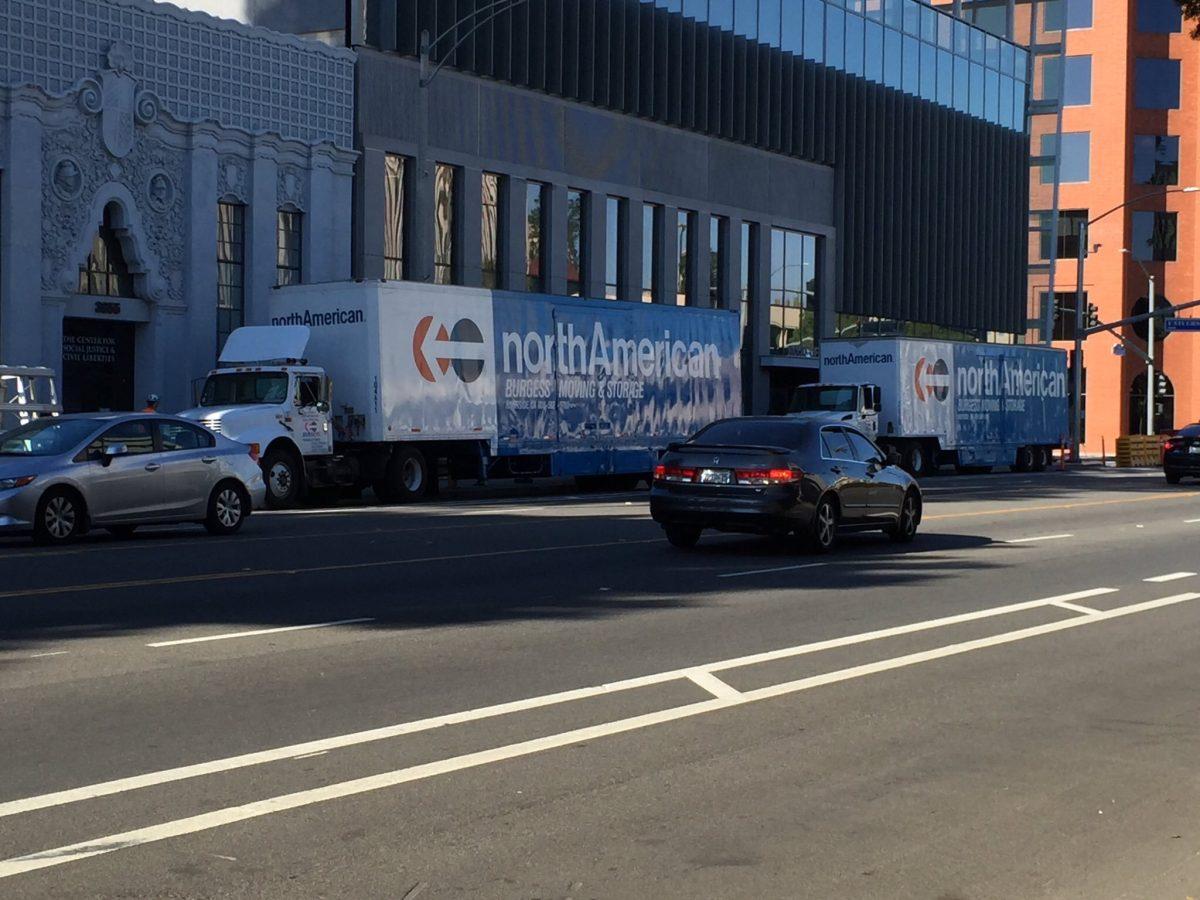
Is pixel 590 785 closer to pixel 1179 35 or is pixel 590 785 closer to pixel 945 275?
pixel 945 275

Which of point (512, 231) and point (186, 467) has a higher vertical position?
point (512, 231)

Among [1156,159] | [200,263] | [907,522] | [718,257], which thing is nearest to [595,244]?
[718,257]

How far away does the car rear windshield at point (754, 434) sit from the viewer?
63.3 ft

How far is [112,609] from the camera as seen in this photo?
13.2 metres

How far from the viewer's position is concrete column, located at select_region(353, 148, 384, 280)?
41250 mm

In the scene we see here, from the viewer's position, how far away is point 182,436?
20672mm

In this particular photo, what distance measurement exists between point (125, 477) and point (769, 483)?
7229 mm

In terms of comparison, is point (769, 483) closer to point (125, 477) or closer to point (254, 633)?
→ point (125, 477)

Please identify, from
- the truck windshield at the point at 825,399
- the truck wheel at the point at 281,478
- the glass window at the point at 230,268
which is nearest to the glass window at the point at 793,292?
the truck windshield at the point at 825,399

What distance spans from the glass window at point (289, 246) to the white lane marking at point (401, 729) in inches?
1114

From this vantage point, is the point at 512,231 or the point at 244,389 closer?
the point at 244,389

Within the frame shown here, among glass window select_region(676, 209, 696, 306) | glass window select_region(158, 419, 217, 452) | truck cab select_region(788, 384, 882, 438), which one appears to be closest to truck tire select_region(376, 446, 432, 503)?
glass window select_region(158, 419, 217, 452)

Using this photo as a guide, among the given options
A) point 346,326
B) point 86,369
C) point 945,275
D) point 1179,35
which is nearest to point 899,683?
point 346,326

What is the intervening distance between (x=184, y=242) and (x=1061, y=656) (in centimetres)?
2809
